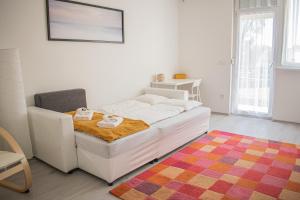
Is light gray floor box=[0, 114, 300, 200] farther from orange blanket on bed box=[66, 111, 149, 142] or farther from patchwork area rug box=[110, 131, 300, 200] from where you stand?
orange blanket on bed box=[66, 111, 149, 142]

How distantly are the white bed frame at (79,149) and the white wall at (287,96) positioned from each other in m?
2.50

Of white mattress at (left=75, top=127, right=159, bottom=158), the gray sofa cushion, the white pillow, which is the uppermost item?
the gray sofa cushion

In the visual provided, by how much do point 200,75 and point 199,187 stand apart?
3.46 m

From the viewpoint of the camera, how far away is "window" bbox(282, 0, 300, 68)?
4.37 meters

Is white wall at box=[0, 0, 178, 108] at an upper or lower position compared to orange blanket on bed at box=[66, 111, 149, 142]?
upper

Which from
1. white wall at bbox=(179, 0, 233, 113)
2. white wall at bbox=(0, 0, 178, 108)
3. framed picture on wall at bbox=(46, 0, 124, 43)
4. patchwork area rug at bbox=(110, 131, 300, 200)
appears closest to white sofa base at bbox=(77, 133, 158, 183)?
patchwork area rug at bbox=(110, 131, 300, 200)

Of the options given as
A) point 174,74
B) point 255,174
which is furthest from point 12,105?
point 174,74

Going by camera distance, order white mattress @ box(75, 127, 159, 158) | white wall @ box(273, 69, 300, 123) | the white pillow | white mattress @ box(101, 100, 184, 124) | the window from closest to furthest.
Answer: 1. white mattress @ box(75, 127, 159, 158)
2. white mattress @ box(101, 100, 184, 124)
3. the white pillow
4. the window
5. white wall @ box(273, 69, 300, 123)

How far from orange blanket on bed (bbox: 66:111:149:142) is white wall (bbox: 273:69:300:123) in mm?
2953

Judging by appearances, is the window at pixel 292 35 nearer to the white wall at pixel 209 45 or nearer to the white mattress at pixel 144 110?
Result: the white wall at pixel 209 45

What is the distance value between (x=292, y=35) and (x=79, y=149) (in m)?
4.01

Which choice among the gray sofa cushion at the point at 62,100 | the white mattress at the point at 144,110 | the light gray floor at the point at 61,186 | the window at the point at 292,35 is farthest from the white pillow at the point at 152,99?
the window at the point at 292,35

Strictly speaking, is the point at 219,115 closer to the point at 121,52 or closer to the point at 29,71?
the point at 121,52

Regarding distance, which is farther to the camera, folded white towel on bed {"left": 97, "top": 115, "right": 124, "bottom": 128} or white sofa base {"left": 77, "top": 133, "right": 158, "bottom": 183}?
folded white towel on bed {"left": 97, "top": 115, "right": 124, "bottom": 128}
